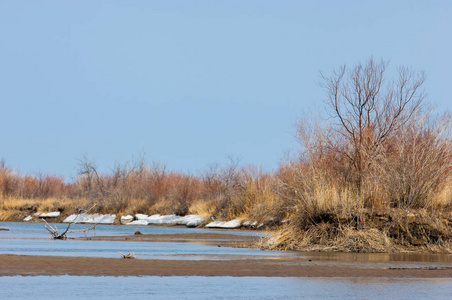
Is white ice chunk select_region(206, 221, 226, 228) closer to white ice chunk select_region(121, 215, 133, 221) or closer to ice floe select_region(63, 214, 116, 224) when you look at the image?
white ice chunk select_region(121, 215, 133, 221)

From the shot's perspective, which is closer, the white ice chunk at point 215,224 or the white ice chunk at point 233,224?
the white ice chunk at point 233,224

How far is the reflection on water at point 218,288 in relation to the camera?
10.4 metres

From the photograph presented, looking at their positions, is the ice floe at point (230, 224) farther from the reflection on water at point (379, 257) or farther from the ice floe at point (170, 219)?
the reflection on water at point (379, 257)

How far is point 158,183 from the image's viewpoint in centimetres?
5297

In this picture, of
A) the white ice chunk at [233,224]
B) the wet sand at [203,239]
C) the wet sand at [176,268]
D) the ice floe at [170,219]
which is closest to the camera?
the wet sand at [176,268]

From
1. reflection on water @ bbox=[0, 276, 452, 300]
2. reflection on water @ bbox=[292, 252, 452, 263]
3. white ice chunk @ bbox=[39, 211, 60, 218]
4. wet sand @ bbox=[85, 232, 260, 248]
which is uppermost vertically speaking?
white ice chunk @ bbox=[39, 211, 60, 218]

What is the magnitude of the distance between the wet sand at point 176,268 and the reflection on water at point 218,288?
0.67 m

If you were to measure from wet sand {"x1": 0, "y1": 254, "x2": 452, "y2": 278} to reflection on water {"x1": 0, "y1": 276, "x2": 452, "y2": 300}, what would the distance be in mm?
669

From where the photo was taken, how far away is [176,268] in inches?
551

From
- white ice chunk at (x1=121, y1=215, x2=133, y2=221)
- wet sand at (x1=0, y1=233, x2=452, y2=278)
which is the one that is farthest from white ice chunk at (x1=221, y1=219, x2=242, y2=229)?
wet sand at (x1=0, y1=233, x2=452, y2=278)

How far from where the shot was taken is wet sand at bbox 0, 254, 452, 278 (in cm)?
Result: 1320

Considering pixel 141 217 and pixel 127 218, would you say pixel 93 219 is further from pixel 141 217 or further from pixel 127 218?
pixel 141 217

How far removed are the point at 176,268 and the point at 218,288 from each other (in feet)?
9.44

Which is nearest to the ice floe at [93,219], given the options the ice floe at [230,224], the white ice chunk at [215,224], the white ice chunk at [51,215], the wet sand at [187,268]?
the white ice chunk at [51,215]
